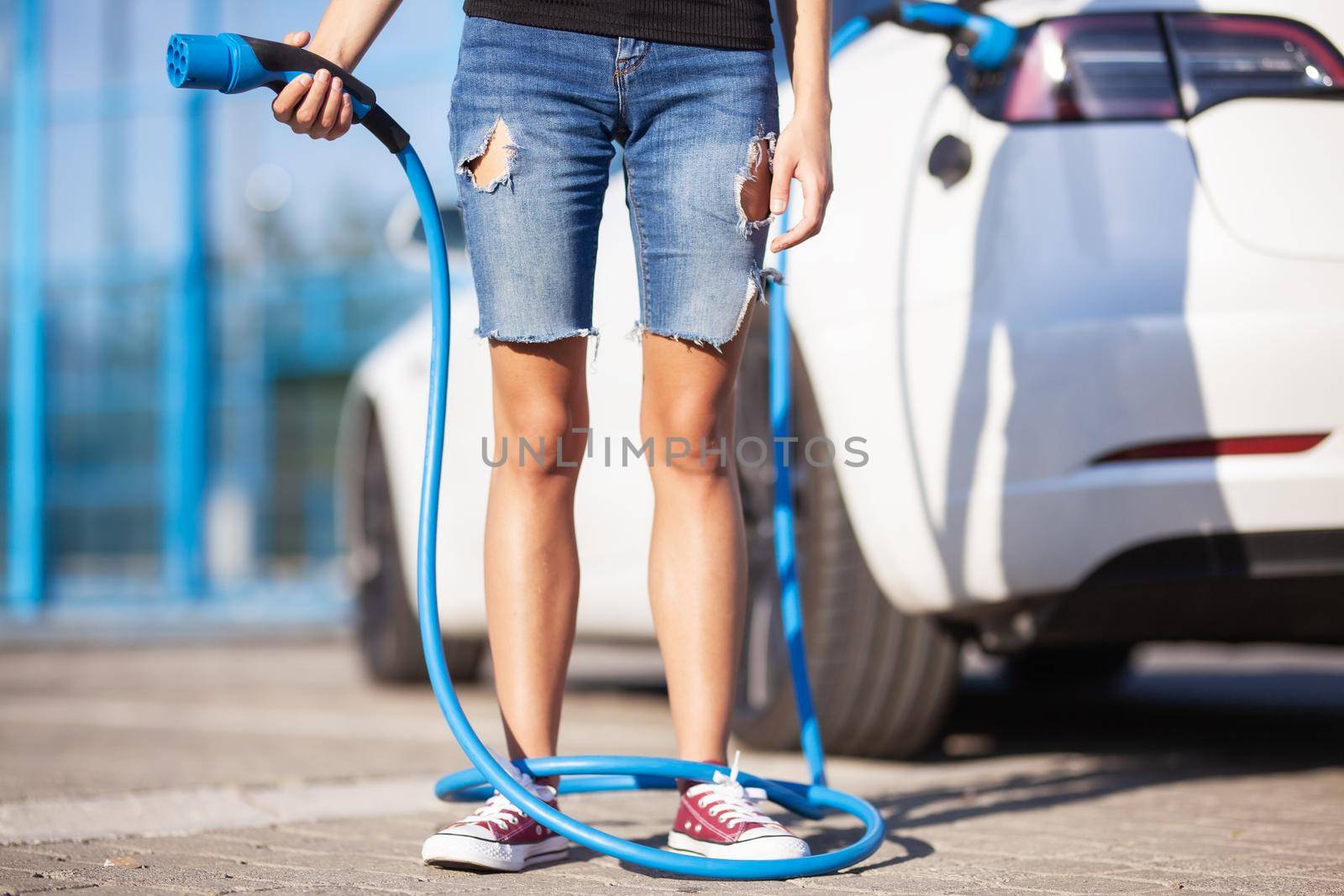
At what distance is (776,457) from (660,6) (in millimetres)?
808

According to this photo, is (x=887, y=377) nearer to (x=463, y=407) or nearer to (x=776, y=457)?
(x=776, y=457)

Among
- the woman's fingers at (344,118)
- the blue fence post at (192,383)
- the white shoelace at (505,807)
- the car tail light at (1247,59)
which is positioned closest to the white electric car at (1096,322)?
the car tail light at (1247,59)

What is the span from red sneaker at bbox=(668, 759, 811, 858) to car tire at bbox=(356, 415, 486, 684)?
117 inches

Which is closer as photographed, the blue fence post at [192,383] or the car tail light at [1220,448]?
the car tail light at [1220,448]

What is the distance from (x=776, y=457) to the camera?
8.59 feet

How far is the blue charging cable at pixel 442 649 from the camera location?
2043mm

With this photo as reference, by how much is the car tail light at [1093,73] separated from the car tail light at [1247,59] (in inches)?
1.5

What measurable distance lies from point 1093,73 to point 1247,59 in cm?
26

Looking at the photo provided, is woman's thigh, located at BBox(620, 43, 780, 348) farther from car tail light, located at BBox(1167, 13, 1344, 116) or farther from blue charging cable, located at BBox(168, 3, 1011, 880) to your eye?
car tail light, located at BBox(1167, 13, 1344, 116)

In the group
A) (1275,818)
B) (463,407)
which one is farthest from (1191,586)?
(463,407)

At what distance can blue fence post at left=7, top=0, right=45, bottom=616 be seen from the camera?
12.0m

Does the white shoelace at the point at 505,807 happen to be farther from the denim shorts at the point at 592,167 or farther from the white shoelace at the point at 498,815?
the denim shorts at the point at 592,167

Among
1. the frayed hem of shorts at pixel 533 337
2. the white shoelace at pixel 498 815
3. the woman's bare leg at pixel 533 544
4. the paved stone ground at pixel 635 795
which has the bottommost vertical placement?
the paved stone ground at pixel 635 795

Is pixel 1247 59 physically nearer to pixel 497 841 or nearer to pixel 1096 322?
pixel 1096 322
